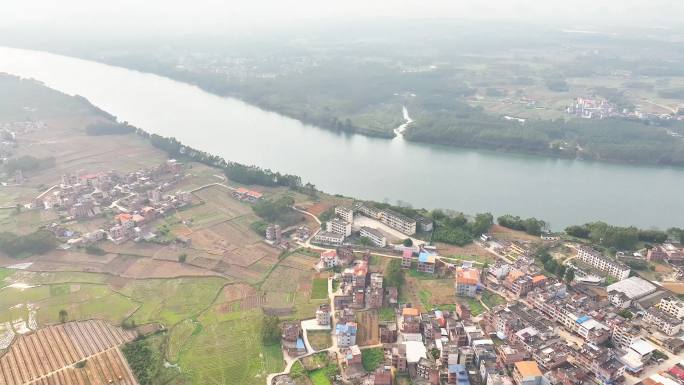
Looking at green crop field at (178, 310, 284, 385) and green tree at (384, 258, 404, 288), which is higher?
green tree at (384, 258, 404, 288)

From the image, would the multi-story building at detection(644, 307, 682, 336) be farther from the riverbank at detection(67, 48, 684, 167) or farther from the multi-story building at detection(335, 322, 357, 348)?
the riverbank at detection(67, 48, 684, 167)

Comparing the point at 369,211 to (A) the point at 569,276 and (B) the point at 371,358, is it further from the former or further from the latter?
(B) the point at 371,358

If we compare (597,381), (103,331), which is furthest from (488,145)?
(103,331)

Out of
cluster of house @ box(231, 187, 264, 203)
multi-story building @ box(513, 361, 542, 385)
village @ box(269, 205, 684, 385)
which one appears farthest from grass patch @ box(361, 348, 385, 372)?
cluster of house @ box(231, 187, 264, 203)

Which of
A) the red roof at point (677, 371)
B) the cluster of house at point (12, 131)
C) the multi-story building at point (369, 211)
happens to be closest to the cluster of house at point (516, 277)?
the red roof at point (677, 371)

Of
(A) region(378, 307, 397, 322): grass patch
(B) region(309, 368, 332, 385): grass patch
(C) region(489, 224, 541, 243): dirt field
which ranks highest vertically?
(C) region(489, 224, 541, 243): dirt field

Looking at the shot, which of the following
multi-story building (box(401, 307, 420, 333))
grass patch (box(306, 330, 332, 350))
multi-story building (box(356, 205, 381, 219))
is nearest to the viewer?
grass patch (box(306, 330, 332, 350))
